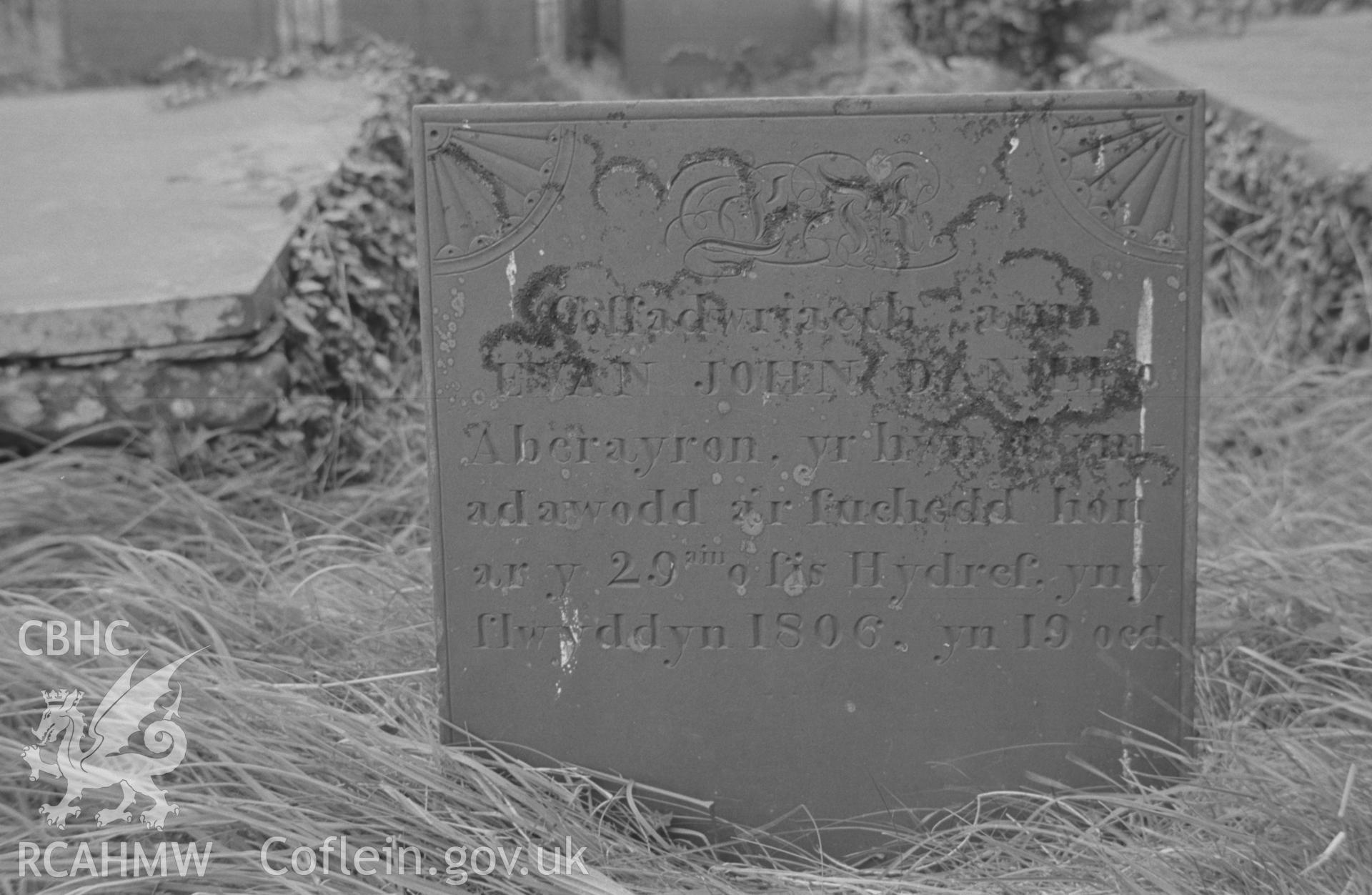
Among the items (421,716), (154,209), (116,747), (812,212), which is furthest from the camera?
(154,209)

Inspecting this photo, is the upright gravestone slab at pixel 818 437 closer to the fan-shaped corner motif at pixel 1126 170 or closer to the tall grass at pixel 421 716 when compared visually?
the fan-shaped corner motif at pixel 1126 170

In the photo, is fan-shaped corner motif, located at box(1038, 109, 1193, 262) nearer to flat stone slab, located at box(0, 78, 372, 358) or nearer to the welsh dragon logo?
the welsh dragon logo

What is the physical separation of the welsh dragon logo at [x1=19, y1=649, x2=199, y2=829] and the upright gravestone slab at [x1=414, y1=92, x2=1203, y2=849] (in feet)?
1.63

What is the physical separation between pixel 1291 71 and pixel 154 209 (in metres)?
4.92

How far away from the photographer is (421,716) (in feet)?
8.44

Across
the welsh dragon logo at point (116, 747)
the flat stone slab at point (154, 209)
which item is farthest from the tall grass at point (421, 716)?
the flat stone slab at point (154, 209)

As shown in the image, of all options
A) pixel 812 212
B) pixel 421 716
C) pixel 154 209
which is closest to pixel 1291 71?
pixel 812 212

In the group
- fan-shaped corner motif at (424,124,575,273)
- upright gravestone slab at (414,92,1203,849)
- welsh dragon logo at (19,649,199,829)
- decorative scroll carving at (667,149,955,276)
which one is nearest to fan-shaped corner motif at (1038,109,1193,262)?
upright gravestone slab at (414,92,1203,849)

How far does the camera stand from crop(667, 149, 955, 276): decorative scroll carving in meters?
2.31

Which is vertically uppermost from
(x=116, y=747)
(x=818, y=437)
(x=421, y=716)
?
(x=818, y=437)

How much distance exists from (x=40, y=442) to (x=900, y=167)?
2310 millimetres

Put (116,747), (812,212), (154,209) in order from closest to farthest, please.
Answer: (116,747) < (812,212) < (154,209)

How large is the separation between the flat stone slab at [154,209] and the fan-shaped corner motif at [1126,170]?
2.06 metres

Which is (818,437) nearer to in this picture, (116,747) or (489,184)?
(489,184)
